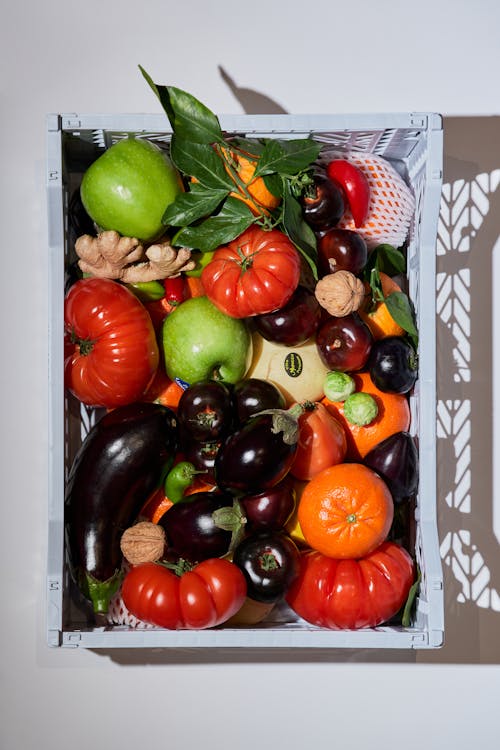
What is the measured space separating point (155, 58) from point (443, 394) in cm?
70

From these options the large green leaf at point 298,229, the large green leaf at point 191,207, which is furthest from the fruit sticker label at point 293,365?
the large green leaf at point 191,207

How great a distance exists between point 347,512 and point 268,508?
114 mm

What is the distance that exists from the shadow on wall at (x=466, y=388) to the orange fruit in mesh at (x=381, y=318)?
19 centimetres

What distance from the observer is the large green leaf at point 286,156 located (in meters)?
1.05

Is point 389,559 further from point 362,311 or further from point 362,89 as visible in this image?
point 362,89

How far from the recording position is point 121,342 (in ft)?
3.53

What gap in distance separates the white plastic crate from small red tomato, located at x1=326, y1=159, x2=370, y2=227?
1.7 inches

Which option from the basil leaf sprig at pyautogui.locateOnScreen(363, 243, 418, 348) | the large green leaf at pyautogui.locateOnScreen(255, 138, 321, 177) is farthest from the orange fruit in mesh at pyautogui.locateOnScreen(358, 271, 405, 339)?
the large green leaf at pyautogui.locateOnScreen(255, 138, 321, 177)

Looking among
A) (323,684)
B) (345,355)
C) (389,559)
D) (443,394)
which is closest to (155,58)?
(345,355)

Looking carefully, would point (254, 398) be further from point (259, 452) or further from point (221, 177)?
point (221, 177)

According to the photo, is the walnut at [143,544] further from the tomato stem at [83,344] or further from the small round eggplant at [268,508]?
the tomato stem at [83,344]

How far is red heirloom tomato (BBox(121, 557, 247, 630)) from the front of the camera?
1034 millimetres

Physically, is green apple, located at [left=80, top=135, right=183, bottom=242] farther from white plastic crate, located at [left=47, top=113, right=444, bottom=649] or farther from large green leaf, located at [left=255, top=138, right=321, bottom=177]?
large green leaf, located at [left=255, top=138, right=321, bottom=177]

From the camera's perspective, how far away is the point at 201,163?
3.50ft
